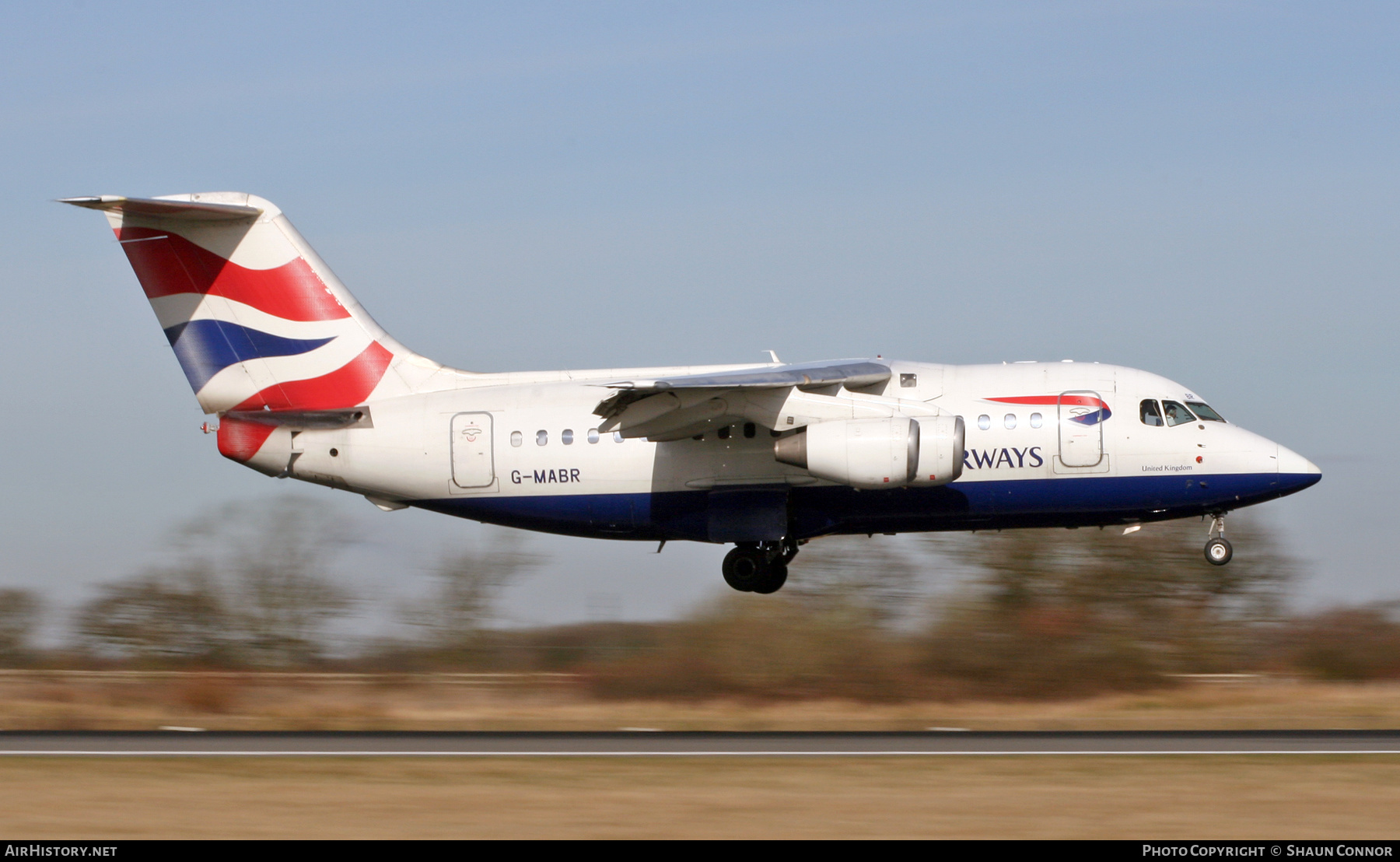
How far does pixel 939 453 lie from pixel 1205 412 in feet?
10.8

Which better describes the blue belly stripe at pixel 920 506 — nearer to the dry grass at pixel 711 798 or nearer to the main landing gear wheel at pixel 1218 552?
the main landing gear wheel at pixel 1218 552

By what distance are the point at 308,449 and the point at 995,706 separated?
10.2 m

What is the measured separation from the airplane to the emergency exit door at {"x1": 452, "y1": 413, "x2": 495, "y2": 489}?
2cm

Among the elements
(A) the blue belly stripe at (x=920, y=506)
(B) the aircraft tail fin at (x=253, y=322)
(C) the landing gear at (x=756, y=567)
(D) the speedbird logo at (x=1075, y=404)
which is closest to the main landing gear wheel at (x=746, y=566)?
(C) the landing gear at (x=756, y=567)

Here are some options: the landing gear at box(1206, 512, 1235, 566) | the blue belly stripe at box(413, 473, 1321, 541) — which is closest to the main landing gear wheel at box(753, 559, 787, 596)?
the blue belly stripe at box(413, 473, 1321, 541)

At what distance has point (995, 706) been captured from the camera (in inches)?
861

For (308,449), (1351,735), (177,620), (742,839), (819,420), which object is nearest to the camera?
(742,839)

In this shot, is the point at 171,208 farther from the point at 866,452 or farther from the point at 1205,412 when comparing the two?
the point at 1205,412

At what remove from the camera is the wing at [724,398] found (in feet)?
54.1

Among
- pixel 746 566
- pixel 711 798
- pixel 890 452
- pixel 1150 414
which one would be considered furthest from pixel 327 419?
pixel 1150 414

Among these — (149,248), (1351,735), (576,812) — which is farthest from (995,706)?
(149,248)

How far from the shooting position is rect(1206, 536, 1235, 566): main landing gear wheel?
17.6 meters

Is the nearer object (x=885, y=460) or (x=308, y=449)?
(x=885, y=460)

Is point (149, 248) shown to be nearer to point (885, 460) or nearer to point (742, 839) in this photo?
point (885, 460)
